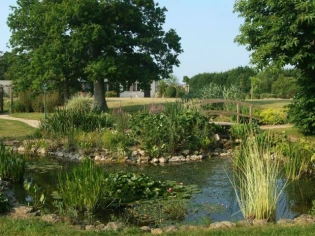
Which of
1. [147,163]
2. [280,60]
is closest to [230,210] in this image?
[147,163]

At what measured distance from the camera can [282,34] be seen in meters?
11.5

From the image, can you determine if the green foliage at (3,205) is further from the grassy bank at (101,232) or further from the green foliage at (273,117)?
the green foliage at (273,117)

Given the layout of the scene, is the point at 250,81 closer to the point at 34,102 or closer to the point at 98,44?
the point at 34,102

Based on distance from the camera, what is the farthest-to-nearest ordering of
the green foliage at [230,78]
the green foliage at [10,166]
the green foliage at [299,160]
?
the green foliage at [230,78], the green foliage at [299,160], the green foliage at [10,166]

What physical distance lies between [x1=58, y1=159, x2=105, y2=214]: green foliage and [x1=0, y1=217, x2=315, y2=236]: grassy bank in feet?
3.65

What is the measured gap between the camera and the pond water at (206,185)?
6.64 meters

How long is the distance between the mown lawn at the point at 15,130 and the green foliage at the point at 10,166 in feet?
19.2

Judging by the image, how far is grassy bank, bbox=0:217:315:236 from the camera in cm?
474

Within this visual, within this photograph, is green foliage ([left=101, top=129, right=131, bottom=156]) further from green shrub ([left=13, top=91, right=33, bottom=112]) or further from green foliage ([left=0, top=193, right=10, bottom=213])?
green shrub ([left=13, top=91, right=33, bottom=112])

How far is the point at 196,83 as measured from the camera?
4500 cm

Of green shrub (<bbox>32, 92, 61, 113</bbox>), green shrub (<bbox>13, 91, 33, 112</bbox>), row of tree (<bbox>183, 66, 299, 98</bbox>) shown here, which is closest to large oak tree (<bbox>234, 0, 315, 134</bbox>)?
green shrub (<bbox>32, 92, 61, 113</bbox>)

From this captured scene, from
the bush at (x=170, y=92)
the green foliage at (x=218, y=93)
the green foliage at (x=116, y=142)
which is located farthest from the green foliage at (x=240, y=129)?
the bush at (x=170, y=92)

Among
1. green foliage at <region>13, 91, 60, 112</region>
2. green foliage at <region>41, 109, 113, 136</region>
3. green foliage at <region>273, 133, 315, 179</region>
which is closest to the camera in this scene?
green foliage at <region>273, 133, 315, 179</region>

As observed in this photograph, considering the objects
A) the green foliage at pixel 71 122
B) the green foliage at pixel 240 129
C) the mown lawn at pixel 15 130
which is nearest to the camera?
the green foliage at pixel 71 122
